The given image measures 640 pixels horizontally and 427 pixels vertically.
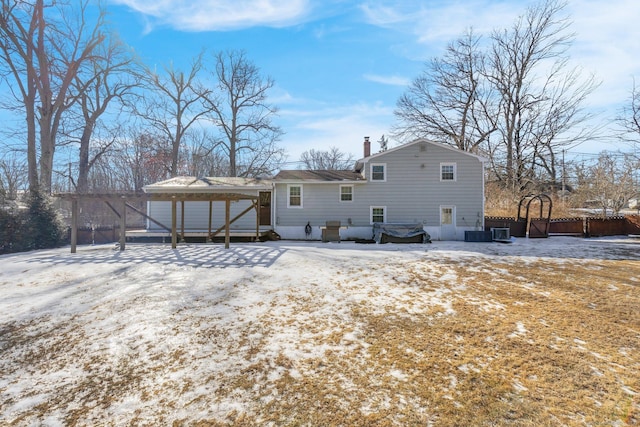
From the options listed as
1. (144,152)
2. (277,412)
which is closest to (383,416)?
(277,412)

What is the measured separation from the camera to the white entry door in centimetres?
1535

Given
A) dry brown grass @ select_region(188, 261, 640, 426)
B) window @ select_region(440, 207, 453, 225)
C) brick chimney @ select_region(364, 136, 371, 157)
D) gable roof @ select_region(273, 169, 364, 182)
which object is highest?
brick chimney @ select_region(364, 136, 371, 157)

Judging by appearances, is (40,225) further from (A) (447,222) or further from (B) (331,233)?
(A) (447,222)

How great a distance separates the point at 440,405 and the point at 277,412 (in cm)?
160

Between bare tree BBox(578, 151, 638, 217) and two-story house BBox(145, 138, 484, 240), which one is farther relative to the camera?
bare tree BBox(578, 151, 638, 217)

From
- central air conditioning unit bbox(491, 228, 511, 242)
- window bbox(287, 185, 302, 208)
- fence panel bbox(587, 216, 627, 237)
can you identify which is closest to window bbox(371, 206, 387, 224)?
window bbox(287, 185, 302, 208)

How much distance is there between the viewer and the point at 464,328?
14.8ft

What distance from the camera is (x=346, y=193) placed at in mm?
15922

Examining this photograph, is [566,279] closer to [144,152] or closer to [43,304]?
[43,304]

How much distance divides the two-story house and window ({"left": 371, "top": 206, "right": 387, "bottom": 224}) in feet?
0.18

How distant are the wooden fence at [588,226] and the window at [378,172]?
648 cm

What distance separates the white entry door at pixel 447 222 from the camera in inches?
604

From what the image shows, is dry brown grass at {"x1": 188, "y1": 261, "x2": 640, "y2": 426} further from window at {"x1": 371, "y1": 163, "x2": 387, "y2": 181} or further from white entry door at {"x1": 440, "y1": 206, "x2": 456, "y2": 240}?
window at {"x1": 371, "y1": 163, "x2": 387, "y2": 181}

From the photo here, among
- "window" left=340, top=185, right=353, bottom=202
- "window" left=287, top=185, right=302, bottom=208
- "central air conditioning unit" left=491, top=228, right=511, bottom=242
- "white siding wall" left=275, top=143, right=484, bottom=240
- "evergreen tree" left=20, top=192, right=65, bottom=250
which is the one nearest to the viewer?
"evergreen tree" left=20, top=192, right=65, bottom=250
